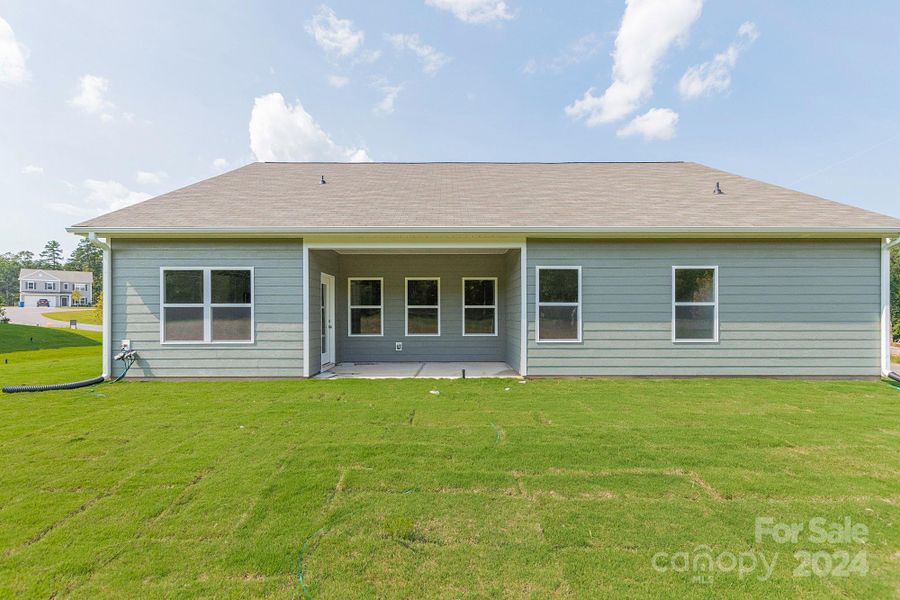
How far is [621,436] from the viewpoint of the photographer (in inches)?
160

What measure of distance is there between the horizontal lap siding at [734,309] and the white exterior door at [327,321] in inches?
177

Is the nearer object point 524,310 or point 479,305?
point 524,310

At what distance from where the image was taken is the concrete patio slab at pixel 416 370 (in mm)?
7441

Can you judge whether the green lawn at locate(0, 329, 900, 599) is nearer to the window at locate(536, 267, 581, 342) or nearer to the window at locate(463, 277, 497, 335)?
the window at locate(536, 267, 581, 342)

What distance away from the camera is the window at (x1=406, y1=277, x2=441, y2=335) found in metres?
9.34

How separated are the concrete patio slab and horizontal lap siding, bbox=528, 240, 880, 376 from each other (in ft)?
4.00

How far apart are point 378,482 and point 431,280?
6630 millimetres

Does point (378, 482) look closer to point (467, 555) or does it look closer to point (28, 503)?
point (467, 555)

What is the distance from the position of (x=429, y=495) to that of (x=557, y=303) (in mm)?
4932

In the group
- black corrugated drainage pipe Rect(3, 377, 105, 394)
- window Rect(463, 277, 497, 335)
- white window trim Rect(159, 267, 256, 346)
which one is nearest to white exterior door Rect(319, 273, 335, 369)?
white window trim Rect(159, 267, 256, 346)

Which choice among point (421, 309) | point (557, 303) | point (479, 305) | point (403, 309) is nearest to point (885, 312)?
point (557, 303)

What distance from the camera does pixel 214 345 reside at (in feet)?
22.7

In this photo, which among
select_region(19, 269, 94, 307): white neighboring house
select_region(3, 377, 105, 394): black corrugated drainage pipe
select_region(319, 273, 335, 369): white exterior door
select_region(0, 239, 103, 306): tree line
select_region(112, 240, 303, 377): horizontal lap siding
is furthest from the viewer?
select_region(0, 239, 103, 306): tree line

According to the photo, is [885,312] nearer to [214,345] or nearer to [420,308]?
[420,308]
